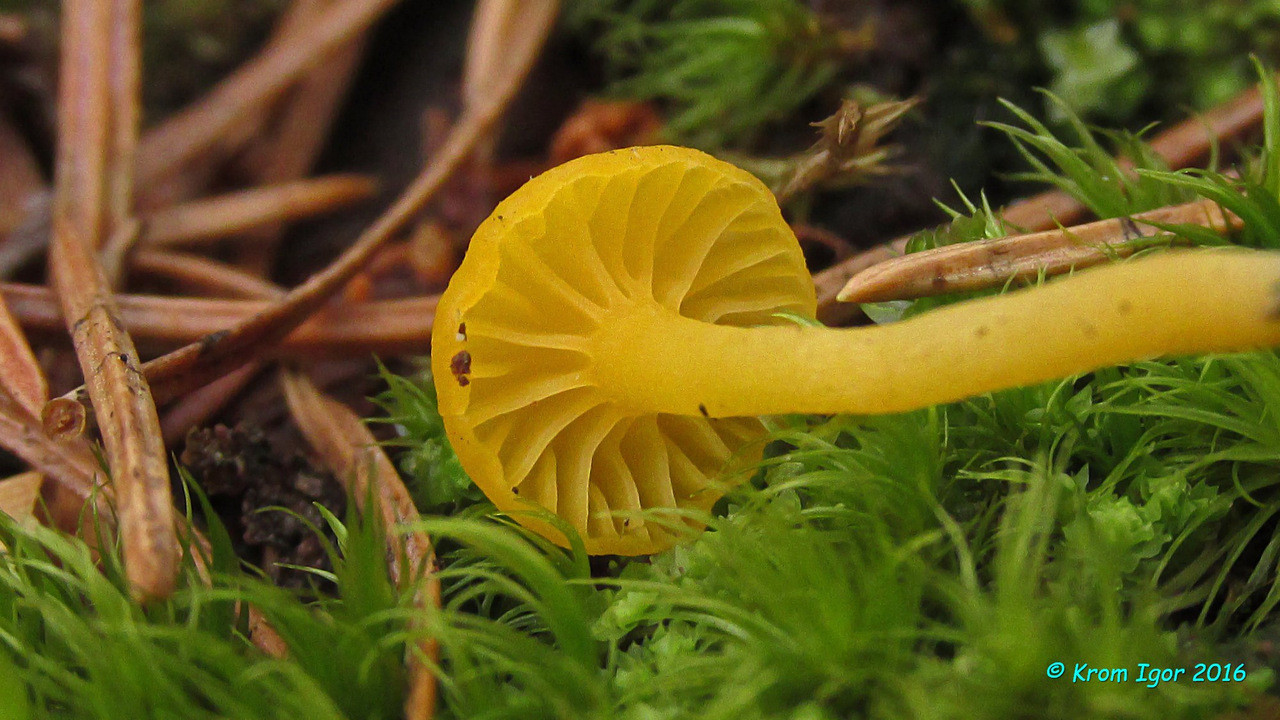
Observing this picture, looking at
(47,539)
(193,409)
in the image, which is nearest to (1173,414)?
(47,539)

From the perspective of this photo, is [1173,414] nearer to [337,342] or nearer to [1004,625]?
[1004,625]

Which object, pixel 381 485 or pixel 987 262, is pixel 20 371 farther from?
pixel 987 262

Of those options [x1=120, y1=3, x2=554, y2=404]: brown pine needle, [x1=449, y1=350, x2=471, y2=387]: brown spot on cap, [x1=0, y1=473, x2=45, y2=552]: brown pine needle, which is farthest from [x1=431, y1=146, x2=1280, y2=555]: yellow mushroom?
[x1=0, y1=473, x2=45, y2=552]: brown pine needle

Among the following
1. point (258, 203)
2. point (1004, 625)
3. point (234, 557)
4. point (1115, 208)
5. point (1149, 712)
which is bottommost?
point (1149, 712)

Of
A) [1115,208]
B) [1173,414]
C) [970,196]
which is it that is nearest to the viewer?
[1173,414]

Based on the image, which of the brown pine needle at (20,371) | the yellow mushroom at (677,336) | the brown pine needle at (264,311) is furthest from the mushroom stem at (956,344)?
the brown pine needle at (20,371)

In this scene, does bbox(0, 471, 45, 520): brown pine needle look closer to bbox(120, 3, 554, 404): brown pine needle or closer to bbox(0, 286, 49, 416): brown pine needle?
bbox(0, 286, 49, 416): brown pine needle

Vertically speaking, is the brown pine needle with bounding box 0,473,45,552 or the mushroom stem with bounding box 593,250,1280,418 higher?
the brown pine needle with bounding box 0,473,45,552

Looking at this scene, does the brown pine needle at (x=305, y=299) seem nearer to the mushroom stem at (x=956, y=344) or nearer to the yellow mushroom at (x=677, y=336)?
the yellow mushroom at (x=677, y=336)
